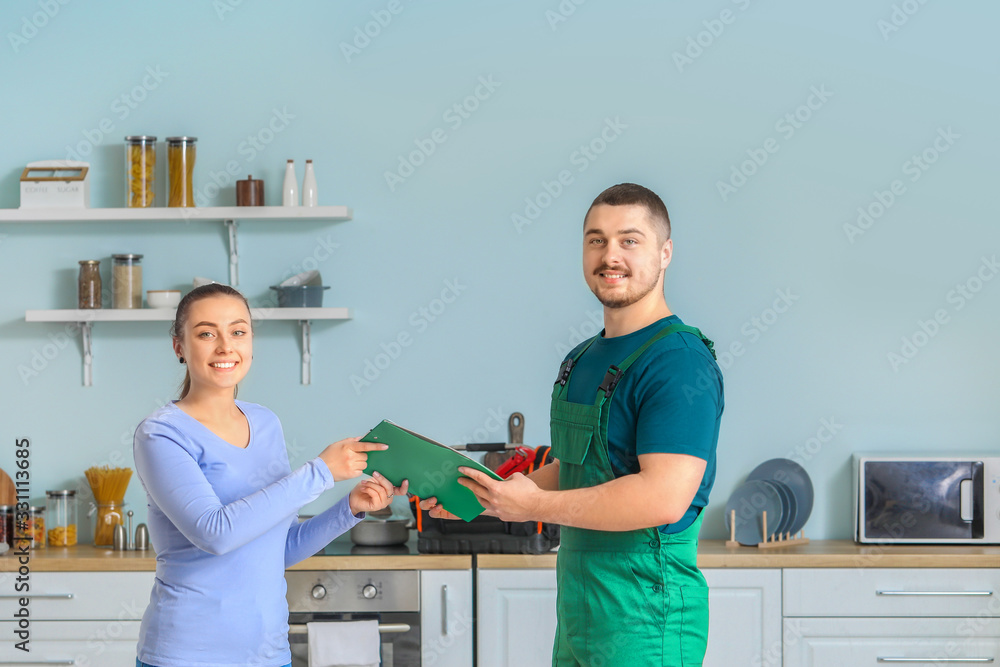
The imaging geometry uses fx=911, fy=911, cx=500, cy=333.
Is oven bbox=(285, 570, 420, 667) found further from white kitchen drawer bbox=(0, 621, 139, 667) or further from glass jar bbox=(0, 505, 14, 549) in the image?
glass jar bbox=(0, 505, 14, 549)

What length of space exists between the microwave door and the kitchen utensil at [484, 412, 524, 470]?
1198 millimetres

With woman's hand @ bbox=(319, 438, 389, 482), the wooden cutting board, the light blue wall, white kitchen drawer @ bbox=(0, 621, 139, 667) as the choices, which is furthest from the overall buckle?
the wooden cutting board

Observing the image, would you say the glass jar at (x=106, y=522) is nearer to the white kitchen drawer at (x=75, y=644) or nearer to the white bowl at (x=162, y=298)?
the white kitchen drawer at (x=75, y=644)

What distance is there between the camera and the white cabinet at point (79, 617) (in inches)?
112

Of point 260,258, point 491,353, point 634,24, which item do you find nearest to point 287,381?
point 260,258

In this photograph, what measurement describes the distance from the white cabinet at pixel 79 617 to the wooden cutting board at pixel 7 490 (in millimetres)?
514

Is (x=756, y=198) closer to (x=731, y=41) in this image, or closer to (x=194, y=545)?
(x=731, y=41)

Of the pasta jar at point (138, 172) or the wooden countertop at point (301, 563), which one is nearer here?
the wooden countertop at point (301, 563)

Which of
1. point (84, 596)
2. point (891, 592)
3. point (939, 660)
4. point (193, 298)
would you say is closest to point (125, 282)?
point (84, 596)

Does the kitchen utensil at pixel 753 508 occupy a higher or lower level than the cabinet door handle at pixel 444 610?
higher

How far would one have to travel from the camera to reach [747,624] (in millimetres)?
2826

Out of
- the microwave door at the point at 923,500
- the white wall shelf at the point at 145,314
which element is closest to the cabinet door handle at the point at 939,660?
the microwave door at the point at 923,500

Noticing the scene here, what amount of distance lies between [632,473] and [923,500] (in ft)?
6.13

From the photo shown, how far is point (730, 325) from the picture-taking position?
10.8ft
